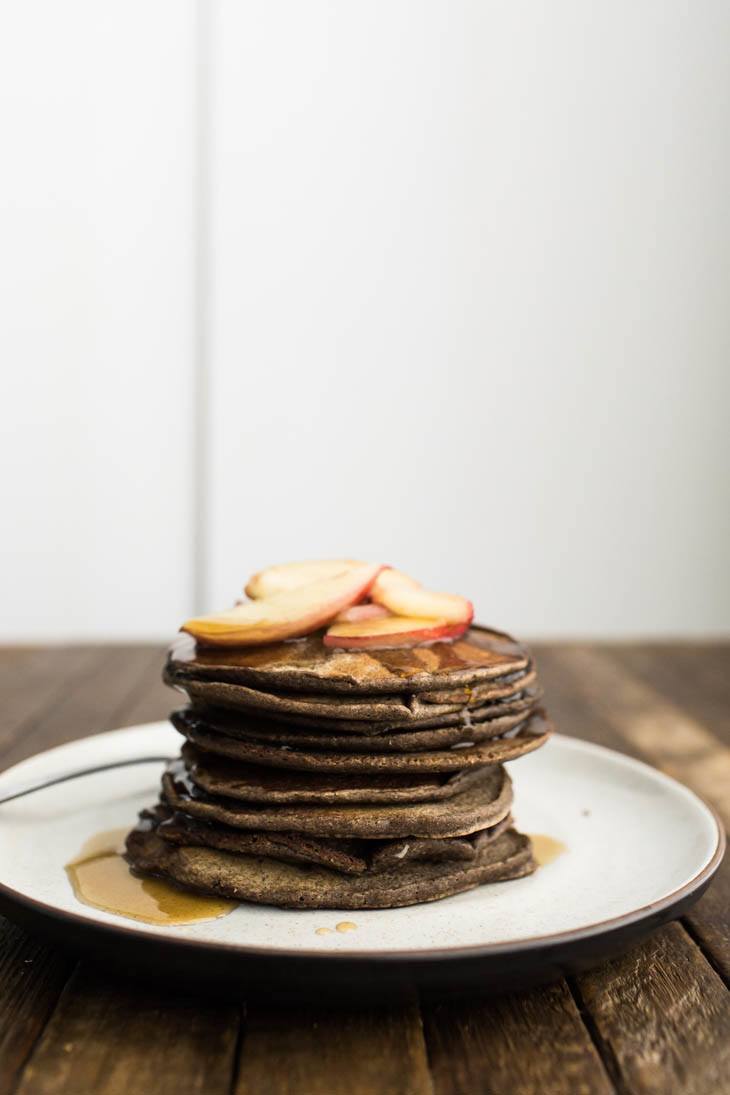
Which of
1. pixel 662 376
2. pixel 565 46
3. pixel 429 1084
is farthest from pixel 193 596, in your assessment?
pixel 429 1084

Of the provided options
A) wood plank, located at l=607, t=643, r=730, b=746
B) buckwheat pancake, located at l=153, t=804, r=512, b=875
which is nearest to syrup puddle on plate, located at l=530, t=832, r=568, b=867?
buckwheat pancake, located at l=153, t=804, r=512, b=875

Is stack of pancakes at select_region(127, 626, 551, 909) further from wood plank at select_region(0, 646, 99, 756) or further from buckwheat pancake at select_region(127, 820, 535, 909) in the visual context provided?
wood plank at select_region(0, 646, 99, 756)

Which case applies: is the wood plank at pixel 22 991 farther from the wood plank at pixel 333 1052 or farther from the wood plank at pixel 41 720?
the wood plank at pixel 333 1052

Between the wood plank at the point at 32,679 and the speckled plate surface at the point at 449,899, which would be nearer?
the speckled plate surface at the point at 449,899

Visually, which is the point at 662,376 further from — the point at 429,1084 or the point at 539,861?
the point at 429,1084

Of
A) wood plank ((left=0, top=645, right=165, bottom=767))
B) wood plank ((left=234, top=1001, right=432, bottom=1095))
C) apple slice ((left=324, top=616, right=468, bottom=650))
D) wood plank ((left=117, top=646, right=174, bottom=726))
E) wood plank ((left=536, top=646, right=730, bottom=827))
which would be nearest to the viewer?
wood plank ((left=234, top=1001, right=432, bottom=1095))

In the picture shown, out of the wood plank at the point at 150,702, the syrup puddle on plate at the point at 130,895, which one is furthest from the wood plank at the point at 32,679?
the syrup puddle on plate at the point at 130,895
